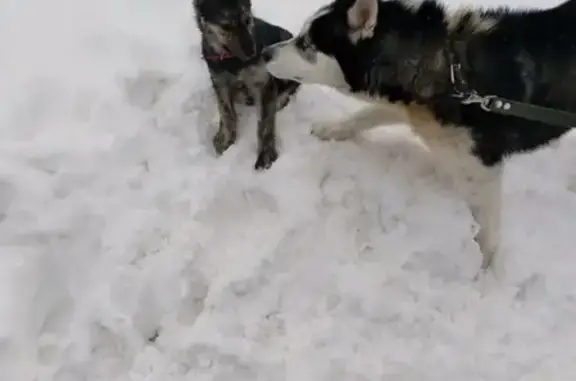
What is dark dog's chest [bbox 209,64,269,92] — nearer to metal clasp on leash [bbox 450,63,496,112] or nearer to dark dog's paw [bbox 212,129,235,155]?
dark dog's paw [bbox 212,129,235,155]

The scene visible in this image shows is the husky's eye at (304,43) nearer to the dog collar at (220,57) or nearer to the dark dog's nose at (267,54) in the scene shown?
the dark dog's nose at (267,54)

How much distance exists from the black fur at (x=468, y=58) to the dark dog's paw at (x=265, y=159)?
1.68 feet

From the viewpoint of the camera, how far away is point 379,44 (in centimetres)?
218

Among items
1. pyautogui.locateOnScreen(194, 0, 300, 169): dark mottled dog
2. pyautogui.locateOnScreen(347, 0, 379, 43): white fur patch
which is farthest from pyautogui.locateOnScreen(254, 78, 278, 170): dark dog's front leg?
pyautogui.locateOnScreen(347, 0, 379, 43): white fur patch

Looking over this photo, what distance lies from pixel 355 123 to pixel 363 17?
2.19 ft

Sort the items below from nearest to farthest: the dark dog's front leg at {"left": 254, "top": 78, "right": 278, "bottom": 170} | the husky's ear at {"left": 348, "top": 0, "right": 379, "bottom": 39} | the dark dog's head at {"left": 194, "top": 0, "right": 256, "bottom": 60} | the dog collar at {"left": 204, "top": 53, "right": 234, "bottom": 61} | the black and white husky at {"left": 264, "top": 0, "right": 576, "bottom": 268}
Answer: the husky's ear at {"left": 348, "top": 0, "right": 379, "bottom": 39}
the black and white husky at {"left": 264, "top": 0, "right": 576, "bottom": 268}
the dark dog's head at {"left": 194, "top": 0, "right": 256, "bottom": 60}
the dog collar at {"left": 204, "top": 53, "right": 234, "bottom": 61}
the dark dog's front leg at {"left": 254, "top": 78, "right": 278, "bottom": 170}

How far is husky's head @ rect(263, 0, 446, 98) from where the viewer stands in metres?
2.17

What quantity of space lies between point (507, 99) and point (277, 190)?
2.83 ft

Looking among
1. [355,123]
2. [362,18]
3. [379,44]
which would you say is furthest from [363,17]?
[355,123]

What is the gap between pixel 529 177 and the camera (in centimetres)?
269

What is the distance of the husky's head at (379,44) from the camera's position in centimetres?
217

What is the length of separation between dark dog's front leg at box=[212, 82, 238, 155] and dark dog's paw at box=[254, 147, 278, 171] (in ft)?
0.46

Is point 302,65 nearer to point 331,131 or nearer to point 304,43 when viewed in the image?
point 304,43

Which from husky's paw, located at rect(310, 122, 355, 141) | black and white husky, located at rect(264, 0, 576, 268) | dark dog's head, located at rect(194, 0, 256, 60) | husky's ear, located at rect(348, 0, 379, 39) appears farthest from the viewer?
husky's paw, located at rect(310, 122, 355, 141)
